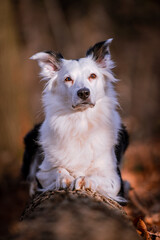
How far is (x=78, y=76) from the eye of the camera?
13.2 feet

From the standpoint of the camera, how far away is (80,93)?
3684mm

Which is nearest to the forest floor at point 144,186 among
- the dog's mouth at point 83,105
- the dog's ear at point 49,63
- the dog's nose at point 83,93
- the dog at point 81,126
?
the dog at point 81,126

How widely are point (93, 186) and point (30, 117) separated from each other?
16.3 ft

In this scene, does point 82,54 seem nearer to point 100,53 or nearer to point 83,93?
point 100,53

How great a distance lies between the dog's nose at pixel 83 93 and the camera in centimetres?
367

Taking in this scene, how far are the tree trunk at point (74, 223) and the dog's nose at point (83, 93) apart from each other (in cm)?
140

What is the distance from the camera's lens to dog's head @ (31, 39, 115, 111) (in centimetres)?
380

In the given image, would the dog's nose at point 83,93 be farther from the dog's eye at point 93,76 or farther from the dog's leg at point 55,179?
the dog's leg at point 55,179

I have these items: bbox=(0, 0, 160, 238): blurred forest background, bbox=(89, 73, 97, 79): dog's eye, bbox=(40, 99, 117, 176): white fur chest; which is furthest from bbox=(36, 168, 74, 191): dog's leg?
bbox=(89, 73, 97, 79): dog's eye

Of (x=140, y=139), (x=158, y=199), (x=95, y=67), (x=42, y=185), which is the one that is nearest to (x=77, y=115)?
(x=95, y=67)

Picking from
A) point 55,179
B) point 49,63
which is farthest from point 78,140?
point 49,63

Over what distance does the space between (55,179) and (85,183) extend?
0.57 m

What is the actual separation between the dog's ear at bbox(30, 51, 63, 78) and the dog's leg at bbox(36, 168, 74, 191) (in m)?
1.51

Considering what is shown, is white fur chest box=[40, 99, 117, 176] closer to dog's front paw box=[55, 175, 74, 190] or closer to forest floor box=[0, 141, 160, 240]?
dog's front paw box=[55, 175, 74, 190]
